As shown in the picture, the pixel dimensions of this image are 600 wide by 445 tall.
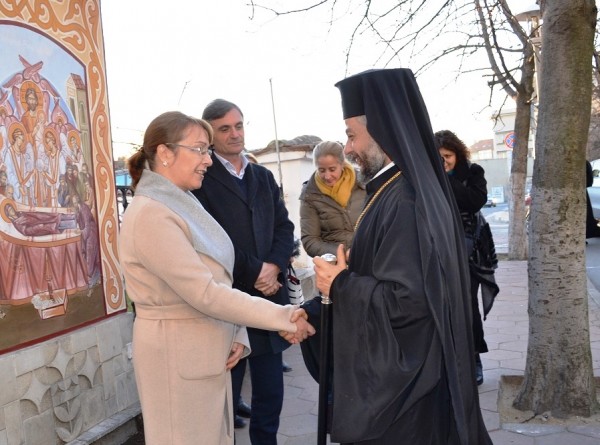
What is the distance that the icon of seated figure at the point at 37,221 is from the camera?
130 inches

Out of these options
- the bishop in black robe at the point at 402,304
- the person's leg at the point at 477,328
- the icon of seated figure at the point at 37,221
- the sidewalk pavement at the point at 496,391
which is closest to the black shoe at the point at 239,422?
the sidewalk pavement at the point at 496,391

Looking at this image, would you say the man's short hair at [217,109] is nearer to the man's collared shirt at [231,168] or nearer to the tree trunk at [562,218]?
the man's collared shirt at [231,168]

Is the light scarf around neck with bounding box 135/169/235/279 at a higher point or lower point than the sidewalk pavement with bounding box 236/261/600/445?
higher

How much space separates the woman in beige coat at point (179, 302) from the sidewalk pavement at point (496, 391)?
1.73 meters

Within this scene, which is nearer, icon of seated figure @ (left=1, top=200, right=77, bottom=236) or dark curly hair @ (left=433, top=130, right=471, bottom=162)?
icon of seated figure @ (left=1, top=200, right=77, bottom=236)

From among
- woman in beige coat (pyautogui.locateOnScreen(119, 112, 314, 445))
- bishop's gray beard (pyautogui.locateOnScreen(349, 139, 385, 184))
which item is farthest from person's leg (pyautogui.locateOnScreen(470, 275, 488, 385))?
woman in beige coat (pyautogui.locateOnScreen(119, 112, 314, 445))

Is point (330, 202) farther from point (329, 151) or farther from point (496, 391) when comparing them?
point (496, 391)

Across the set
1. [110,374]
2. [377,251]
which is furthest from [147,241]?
[110,374]

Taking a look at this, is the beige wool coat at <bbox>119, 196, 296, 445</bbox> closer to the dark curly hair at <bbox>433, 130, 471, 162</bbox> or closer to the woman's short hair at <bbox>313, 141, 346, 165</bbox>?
the woman's short hair at <bbox>313, 141, 346, 165</bbox>

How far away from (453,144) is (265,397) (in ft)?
7.92

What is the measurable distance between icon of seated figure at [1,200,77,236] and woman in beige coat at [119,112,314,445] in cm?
100

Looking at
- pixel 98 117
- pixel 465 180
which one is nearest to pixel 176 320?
pixel 98 117

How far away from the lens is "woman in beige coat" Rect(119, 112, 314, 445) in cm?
244

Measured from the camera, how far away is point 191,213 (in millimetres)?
2621
